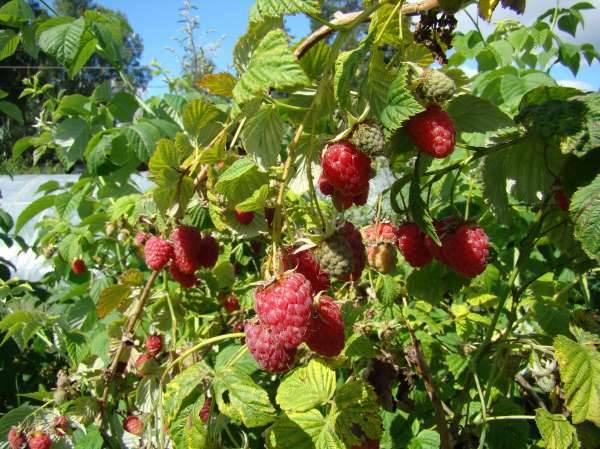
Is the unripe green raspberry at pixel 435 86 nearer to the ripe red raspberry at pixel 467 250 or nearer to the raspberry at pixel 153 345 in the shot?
the ripe red raspberry at pixel 467 250

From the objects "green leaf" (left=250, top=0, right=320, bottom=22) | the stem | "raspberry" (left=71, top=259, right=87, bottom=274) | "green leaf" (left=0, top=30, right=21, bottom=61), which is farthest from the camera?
"raspberry" (left=71, top=259, right=87, bottom=274)

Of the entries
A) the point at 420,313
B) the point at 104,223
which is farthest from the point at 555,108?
the point at 104,223

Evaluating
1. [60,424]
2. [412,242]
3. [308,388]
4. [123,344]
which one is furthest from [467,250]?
[60,424]

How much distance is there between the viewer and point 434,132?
622mm

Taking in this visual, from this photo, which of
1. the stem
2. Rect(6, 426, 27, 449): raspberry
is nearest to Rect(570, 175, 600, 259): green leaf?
the stem

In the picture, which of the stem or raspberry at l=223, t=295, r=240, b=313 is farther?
raspberry at l=223, t=295, r=240, b=313

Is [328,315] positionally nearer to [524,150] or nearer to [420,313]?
[524,150]

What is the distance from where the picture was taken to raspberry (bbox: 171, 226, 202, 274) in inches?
35.4

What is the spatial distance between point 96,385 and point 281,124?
2.90ft

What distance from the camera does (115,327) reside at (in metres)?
1.29

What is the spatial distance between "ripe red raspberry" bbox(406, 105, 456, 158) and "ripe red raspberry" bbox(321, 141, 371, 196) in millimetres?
73

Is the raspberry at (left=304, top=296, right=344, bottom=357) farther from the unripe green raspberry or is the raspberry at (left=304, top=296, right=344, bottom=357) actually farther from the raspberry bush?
the unripe green raspberry

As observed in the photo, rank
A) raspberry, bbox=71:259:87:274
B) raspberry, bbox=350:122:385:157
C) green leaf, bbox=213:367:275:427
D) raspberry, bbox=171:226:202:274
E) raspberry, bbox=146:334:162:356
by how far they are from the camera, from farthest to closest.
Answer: raspberry, bbox=71:259:87:274 → raspberry, bbox=146:334:162:356 → raspberry, bbox=171:226:202:274 → green leaf, bbox=213:367:275:427 → raspberry, bbox=350:122:385:157

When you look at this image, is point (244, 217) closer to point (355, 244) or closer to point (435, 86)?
point (355, 244)
